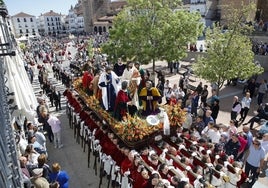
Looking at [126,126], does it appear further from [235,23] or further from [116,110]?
[235,23]

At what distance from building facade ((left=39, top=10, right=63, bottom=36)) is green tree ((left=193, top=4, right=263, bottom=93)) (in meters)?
118

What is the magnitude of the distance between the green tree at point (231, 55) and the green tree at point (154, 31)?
6.08 m

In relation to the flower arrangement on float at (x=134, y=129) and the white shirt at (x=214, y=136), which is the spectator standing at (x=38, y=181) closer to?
the flower arrangement on float at (x=134, y=129)

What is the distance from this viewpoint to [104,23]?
3248 inches

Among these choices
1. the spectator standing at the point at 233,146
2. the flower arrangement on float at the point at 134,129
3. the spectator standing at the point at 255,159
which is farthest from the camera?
the spectator standing at the point at 233,146

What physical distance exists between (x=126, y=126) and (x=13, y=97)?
322 cm

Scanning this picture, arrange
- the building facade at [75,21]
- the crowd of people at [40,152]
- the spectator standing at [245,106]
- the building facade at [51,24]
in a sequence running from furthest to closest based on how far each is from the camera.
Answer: the building facade at [51,24]
the building facade at [75,21]
the spectator standing at [245,106]
the crowd of people at [40,152]

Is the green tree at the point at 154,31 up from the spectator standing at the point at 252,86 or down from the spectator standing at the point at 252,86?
up

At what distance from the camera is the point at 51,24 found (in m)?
126

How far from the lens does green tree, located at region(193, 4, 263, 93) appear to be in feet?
43.9

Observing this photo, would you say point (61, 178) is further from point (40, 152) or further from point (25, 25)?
point (25, 25)

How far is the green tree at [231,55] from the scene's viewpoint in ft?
43.9

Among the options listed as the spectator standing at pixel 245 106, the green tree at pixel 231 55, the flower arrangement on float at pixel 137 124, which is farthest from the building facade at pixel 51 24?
the flower arrangement on float at pixel 137 124

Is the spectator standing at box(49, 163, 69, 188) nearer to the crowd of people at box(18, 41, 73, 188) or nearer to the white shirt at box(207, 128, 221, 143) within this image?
the crowd of people at box(18, 41, 73, 188)
